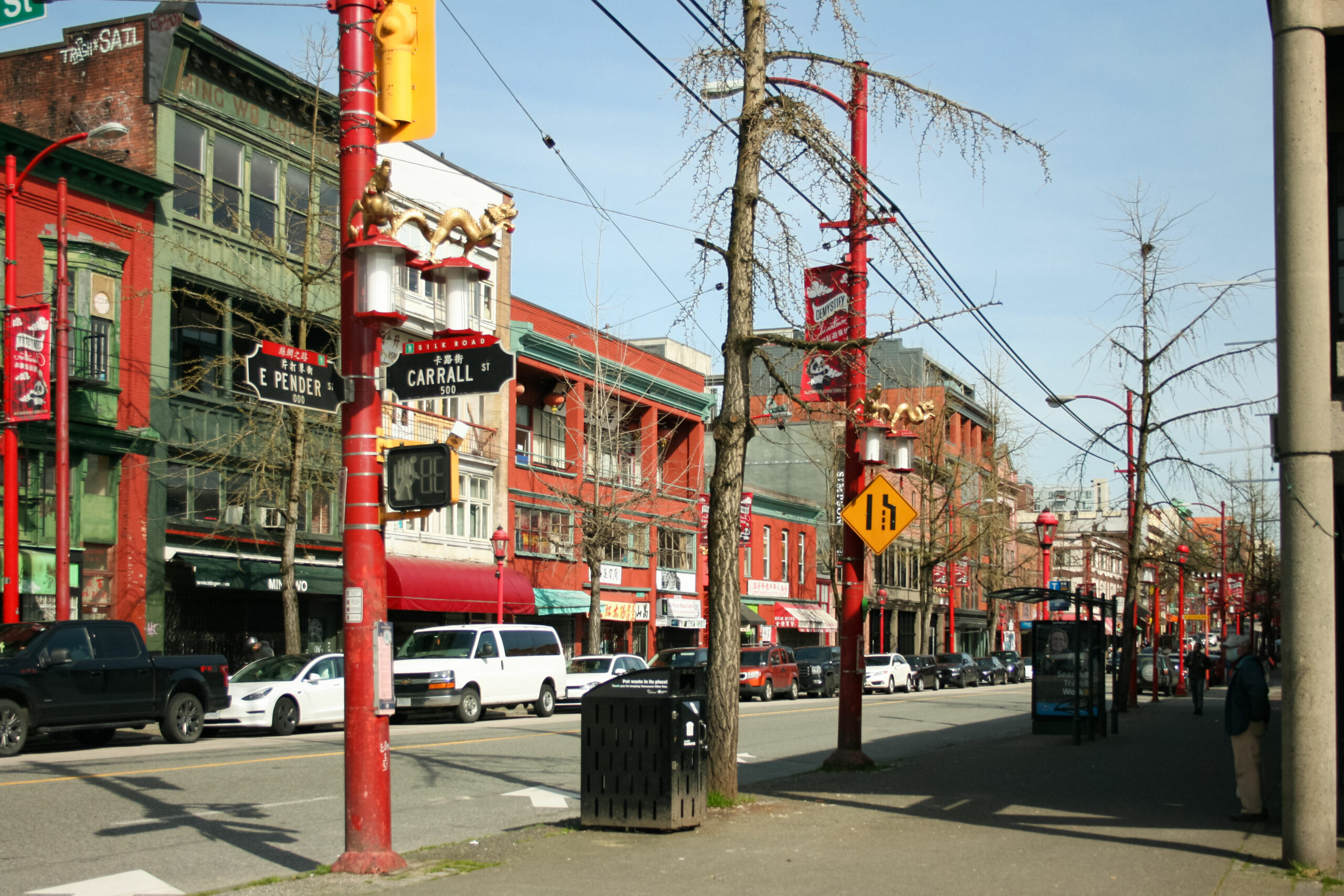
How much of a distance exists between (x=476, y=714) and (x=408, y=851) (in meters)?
16.9

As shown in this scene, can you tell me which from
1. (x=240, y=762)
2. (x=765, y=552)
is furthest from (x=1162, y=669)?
(x=240, y=762)

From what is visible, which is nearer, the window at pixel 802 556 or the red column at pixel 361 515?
the red column at pixel 361 515

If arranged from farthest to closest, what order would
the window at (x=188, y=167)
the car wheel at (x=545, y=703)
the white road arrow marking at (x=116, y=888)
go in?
the window at (x=188, y=167), the car wheel at (x=545, y=703), the white road arrow marking at (x=116, y=888)

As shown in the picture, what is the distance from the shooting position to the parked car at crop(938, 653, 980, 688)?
52906mm

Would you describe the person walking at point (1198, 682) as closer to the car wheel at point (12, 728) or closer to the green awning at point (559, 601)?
the green awning at point (559, 601)

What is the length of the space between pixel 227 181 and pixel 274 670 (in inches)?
539

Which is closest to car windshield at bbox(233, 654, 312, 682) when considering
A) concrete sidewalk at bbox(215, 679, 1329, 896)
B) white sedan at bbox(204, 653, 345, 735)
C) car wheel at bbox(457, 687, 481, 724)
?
white sedan at bbox(204, 653, 345, 735)

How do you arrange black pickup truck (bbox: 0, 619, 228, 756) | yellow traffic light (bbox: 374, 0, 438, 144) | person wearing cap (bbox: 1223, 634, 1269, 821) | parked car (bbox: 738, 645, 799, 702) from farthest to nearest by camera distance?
parked car (bbox: 738, 645, 799, 702)
black pickup truck (bbox: 0, 619, 228, 756)
person wearing cap (bbox: 1223, 634, 1269, 821)
yellow traffic light (bbox: 374, 0, 438, 144)

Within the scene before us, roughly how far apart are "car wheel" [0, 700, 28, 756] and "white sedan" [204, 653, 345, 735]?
12.9 feet

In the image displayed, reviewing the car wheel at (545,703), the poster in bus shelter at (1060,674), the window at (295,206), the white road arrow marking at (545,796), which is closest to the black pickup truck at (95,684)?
the white road arrow marking at (545,796)

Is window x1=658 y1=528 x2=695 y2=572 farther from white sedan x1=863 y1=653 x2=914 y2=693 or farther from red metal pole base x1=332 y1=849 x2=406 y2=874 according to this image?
red metal pole base x1=332 y1=849 x2=406 y2=874

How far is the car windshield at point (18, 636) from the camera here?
1764cm

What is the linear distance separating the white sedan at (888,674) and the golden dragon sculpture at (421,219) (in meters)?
37.4

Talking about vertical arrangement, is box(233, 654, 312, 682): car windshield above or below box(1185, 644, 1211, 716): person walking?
above
